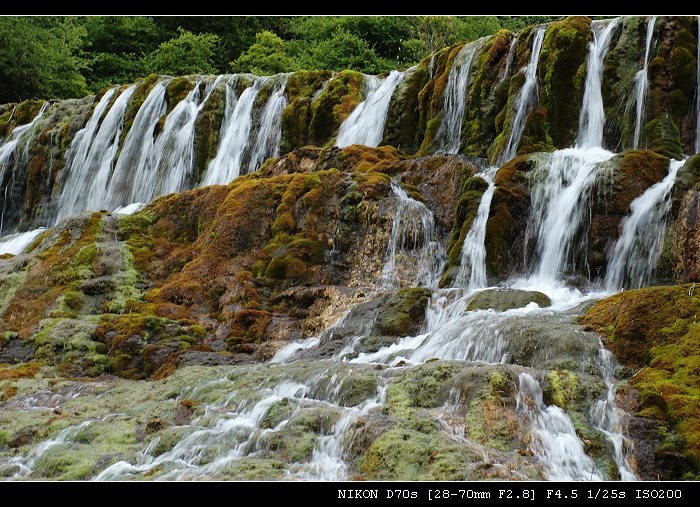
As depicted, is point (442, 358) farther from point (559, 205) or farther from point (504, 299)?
point (559, 205)

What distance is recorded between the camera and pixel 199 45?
1405 inches

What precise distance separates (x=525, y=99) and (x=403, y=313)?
7770 mm

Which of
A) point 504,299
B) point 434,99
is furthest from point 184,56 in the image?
point 504,299

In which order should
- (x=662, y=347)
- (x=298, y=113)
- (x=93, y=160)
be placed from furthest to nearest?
1. (x=93, y=160)
2. (x=298, y=113)
3. (x=662, y=347)

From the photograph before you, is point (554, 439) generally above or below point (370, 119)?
below

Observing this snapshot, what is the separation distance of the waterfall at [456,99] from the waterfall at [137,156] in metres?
9.31

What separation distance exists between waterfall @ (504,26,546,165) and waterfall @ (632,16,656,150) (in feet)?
7.07

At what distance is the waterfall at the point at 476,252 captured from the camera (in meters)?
12.5

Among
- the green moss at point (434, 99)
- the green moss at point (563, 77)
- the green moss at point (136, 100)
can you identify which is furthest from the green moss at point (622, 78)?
the green moss at point (136, 100)

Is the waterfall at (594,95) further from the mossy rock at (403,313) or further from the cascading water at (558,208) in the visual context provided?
the mossy rock at (403,313)
